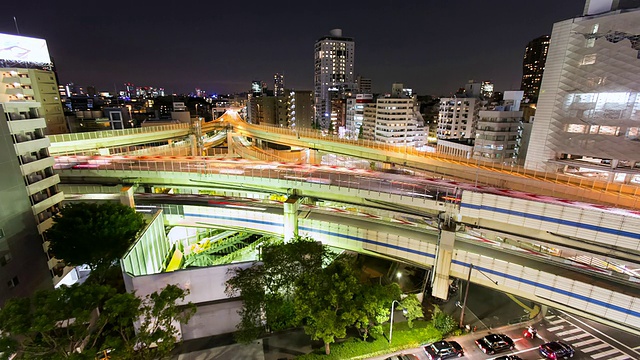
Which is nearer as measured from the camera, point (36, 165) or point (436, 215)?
point (36, 165)

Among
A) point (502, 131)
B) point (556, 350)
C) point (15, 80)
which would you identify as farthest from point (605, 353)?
point (15, 80)

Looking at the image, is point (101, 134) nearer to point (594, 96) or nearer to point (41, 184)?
point (41, 184)

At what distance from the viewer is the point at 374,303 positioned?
65.1ft

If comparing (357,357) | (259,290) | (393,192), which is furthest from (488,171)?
(259,290)

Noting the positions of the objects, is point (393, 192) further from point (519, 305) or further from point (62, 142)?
point (62, 142)

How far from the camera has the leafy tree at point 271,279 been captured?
824 inches

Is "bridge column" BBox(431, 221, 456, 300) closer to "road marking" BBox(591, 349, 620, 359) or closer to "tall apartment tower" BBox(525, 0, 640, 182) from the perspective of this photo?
"road marking" BBox(591, 349, 620, 359)

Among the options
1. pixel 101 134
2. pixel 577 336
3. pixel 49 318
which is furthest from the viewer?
pixel 101 134

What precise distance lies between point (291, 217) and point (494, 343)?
2006 centimetres

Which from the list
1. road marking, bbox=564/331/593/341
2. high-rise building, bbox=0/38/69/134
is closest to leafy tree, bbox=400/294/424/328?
road marking, bbox=564/331/593/341

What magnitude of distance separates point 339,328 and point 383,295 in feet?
13.3

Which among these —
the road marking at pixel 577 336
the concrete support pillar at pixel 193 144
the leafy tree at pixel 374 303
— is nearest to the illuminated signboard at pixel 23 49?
the concrete support pillar at pixel 193 144

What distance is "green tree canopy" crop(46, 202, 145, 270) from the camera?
23375 millimetres

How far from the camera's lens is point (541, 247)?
26594 mm
